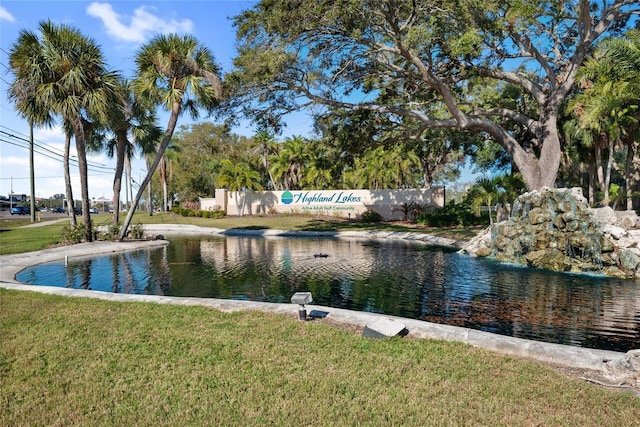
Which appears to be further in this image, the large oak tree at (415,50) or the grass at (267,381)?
the large oak tree at (415,50)

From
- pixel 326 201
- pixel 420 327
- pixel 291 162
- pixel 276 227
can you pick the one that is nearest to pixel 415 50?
pixel 420 327

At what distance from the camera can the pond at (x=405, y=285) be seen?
7.78 meters

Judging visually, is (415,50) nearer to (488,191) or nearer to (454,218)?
(488,191)

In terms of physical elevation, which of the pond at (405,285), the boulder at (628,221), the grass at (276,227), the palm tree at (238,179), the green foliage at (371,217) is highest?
the palm tree at (238,179)

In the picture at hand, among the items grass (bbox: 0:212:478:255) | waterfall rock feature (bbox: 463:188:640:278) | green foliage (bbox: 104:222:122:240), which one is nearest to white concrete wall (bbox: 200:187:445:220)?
grass (bbox: 0:212:478:255)

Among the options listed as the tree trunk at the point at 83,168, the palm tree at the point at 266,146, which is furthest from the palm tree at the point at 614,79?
the palm tree at the point at 266,146

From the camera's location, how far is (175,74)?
755 inches

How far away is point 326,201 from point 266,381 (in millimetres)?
34998

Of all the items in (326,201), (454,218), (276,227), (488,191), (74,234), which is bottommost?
(276,227)

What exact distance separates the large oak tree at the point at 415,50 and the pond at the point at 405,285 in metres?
6.96

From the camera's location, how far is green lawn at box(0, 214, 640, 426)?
378cm

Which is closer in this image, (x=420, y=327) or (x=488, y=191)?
(x=420, y=327)

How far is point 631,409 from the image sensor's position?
3.96 metres

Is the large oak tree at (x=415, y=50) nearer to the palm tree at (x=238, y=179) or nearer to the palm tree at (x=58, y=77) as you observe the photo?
the palm tree at (x=58, y=77)
